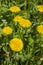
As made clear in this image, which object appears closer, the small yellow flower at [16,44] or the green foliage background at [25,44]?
the small yellow flower at [16,44]

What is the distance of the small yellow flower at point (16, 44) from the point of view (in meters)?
1.94

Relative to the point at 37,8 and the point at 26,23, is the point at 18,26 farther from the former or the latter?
the point at 37,8

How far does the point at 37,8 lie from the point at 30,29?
33 cm

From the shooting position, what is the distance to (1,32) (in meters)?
2.13

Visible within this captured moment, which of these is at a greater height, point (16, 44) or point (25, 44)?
point (16, 44)

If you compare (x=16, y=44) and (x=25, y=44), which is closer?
(x=16, y=44)

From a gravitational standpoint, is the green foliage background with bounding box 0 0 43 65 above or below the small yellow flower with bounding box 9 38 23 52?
below

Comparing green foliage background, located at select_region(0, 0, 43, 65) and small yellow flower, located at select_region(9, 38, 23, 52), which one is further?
green foliage background, located at select_region(0, 0, 43, 65)

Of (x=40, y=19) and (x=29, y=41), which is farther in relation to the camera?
(x=40, y=19)

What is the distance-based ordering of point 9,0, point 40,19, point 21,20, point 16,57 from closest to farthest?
point 16,57 → point 21,20 → point 40,19 → point 9,0

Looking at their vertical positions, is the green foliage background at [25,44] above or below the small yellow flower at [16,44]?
below

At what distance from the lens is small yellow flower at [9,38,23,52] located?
1.94m

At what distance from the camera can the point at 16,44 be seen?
6.48ft

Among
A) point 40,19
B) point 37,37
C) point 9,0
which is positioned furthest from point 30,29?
point 9,0
